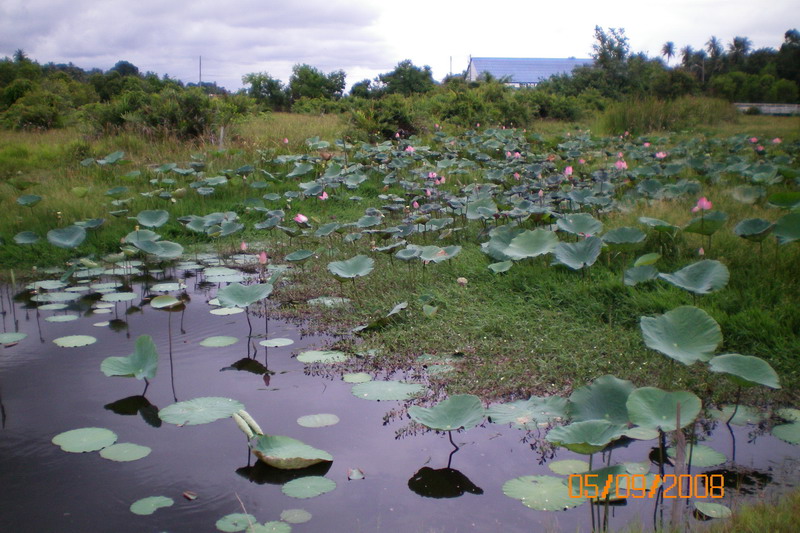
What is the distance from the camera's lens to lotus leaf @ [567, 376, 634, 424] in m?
1.84

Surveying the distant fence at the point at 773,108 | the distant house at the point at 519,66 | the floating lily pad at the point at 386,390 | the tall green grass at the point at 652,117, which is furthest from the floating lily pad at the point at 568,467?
the distant house at the point at 519,66

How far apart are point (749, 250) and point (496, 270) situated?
1.36 meters

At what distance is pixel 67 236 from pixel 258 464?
2.86 m

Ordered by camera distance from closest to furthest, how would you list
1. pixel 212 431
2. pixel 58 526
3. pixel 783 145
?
pixel 58 526 → pixel 212 431 → pixel 783 145

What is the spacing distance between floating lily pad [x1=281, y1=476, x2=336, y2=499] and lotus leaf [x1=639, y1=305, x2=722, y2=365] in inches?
45.1

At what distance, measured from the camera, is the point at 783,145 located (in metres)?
7.26

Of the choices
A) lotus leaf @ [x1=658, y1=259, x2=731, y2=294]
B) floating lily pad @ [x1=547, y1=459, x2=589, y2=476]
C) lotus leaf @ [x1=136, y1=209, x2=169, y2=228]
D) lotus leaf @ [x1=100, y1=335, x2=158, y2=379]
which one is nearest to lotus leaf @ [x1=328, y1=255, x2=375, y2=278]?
lotus leaf @ [x1=100, y1=335, x2=158, y2=379]

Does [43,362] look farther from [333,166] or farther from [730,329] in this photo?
[333,166]

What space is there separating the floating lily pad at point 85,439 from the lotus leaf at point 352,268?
143cm

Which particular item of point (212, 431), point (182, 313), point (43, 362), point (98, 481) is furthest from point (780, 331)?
point (43, 362)

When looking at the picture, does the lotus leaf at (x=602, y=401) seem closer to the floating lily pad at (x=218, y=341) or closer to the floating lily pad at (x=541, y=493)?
the floating lily pad at (x=541, y=493)

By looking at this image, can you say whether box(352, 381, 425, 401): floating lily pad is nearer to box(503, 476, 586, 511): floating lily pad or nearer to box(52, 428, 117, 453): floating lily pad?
box(503, 476, 586, 511): floating lily pad

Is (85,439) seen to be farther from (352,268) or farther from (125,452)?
(352,268)

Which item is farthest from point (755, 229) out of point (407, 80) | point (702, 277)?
point (407, 80)
